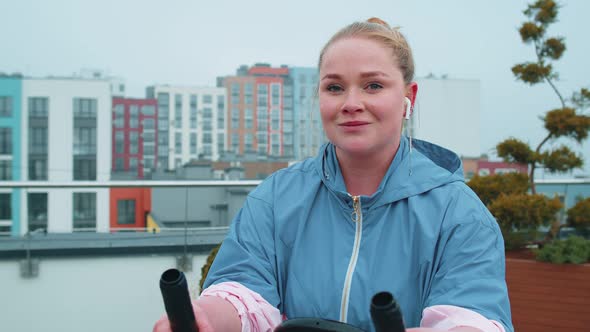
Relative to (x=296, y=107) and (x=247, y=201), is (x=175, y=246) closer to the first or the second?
(x=247, y=201)

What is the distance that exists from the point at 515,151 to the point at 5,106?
6235cm

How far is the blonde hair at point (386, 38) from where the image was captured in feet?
2.88

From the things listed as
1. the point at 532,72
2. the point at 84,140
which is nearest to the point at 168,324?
the point at 532,72

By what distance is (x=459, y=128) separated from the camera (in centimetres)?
6212

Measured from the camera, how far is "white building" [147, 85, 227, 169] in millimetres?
72312

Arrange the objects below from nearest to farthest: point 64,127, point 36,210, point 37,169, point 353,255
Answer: point 353,255 < point 36,210 < point 37,169 < point 64,127

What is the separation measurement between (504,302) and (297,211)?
357 mm

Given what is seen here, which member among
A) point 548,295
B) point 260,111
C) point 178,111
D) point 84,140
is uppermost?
point 260,111

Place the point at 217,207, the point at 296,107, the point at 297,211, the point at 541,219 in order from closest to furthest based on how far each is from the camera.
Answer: the point at 297,211 → the point at 541,219 → the point at 217,207 → the point at 296,107

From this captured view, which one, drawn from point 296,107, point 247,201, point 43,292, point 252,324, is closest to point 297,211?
point 247,201

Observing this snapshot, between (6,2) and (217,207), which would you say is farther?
(6,2)

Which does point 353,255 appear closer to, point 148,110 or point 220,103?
point 220,103

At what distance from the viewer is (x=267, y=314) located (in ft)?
2.87

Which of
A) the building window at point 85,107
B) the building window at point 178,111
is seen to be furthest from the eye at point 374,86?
the building window at point 178,111
